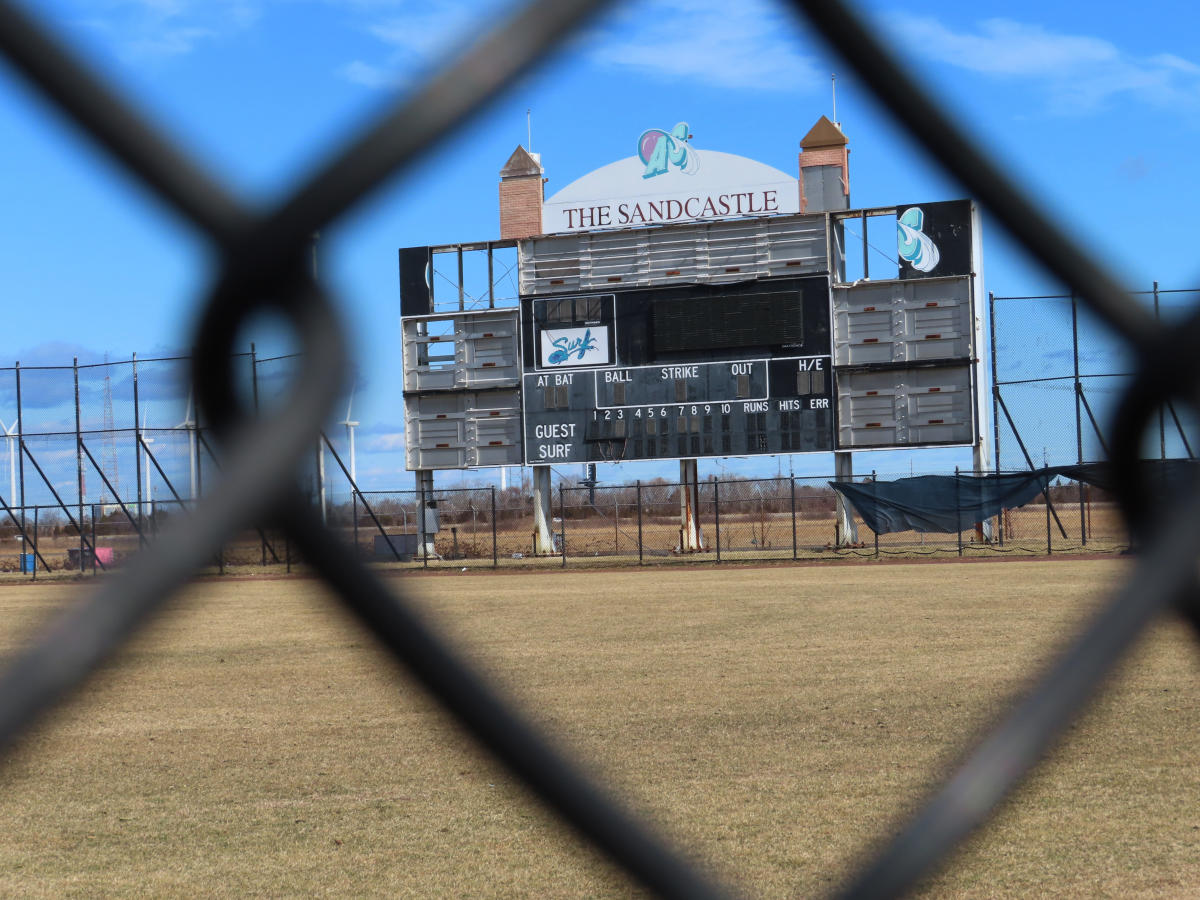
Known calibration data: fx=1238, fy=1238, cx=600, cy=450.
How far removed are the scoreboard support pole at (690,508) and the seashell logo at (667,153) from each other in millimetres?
6383

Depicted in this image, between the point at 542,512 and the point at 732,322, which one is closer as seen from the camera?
the point at 732,322

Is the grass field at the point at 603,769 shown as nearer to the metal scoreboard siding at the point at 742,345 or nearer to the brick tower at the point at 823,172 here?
the metal scoreboard siding at the point at 742,345

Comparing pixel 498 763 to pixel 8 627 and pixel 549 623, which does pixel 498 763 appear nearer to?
pixel 549 623

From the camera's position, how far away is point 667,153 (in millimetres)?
26922

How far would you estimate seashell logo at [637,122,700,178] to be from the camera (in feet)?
88.1

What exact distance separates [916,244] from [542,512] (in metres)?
10.2

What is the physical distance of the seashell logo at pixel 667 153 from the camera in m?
26.8

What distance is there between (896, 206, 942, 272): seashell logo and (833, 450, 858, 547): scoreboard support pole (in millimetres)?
4078

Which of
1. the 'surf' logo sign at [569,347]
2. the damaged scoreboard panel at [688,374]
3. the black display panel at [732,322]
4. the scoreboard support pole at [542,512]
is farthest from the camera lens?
the scoreboard support pole at [542,512]

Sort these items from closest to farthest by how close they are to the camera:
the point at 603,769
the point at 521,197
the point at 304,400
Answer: the point at 304,400 → the point at 603,769 → the point at 521,197

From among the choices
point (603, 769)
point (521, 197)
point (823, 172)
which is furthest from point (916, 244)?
point (603, 769)

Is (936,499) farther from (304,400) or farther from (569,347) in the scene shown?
(304,400)

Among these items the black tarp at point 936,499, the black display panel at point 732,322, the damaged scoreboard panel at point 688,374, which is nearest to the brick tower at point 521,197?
the damaged scoreboard panel at point 688,374

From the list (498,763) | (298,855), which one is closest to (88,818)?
(298,855)
